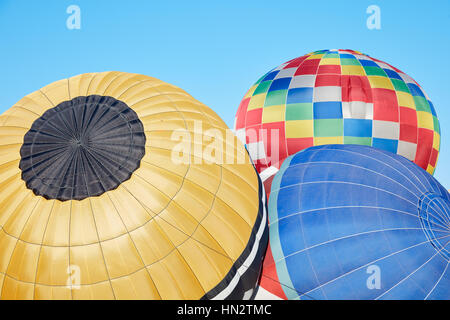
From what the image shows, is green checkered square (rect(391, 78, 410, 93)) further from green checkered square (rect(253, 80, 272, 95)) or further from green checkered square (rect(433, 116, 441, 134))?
green checkered square (rect(253, 80, 272, 95))

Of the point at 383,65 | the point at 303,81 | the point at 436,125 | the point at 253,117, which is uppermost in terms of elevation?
the point at 383,65

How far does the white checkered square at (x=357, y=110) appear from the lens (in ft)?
27.6

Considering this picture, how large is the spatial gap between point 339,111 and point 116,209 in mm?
5655

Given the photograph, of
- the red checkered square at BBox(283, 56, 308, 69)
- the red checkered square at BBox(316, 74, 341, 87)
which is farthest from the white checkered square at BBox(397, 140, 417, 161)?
the red checkered square at BBox(283, 56, 308, 69)

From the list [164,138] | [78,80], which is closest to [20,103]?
[78,80]

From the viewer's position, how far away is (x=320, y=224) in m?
5.46

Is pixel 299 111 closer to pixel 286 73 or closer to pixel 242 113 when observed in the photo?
pixel 286 73

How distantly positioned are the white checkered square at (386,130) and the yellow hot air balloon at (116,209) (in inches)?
175

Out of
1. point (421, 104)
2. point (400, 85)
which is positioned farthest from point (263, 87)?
point (421, 104)

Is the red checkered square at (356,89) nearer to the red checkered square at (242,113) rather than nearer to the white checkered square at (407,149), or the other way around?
the white checkered square at (407,149)

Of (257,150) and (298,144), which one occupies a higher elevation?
(298,144)

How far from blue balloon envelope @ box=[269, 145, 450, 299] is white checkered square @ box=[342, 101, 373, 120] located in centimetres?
236

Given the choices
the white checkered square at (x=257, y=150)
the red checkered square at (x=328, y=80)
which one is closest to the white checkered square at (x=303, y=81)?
the red checkered square at (x=328, y=80)

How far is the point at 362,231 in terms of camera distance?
5.21m
